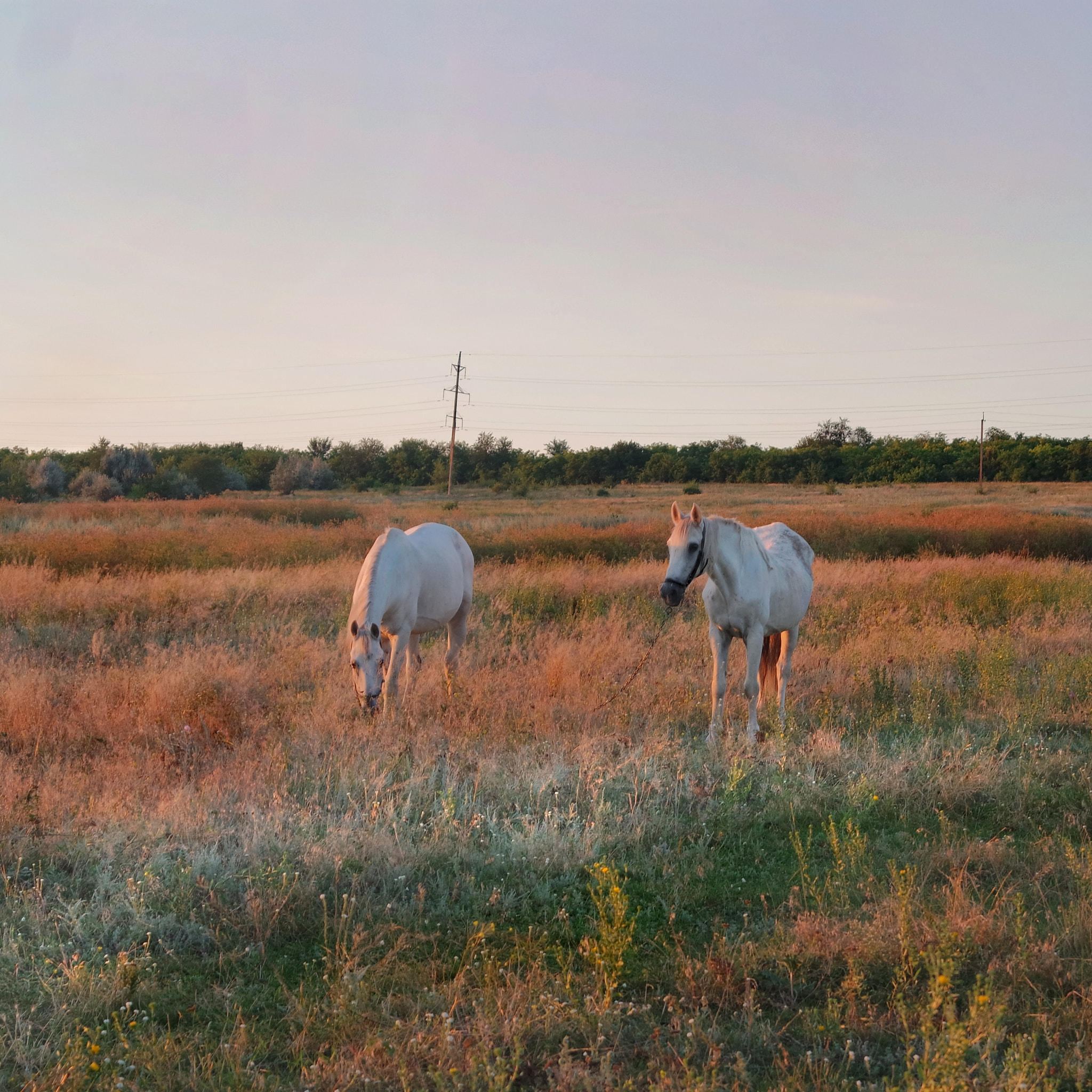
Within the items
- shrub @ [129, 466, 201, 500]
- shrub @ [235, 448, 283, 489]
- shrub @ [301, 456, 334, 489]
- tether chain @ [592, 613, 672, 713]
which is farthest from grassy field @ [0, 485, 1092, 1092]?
shrub @ [235, 448, 283, 489]

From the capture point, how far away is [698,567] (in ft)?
22.8

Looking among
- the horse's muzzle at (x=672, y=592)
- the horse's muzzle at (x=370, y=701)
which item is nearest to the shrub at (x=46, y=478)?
the horse's muzzle at (x=370, y=701)

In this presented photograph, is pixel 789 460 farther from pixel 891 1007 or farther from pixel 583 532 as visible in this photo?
pixel 891 1007

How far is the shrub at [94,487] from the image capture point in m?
44.8

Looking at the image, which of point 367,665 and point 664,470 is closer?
point 367,665

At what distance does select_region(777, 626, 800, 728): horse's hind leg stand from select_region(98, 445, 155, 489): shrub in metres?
48.5

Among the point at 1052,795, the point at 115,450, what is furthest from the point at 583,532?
the point at 115,450

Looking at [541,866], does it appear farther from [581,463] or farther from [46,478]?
[581,463]

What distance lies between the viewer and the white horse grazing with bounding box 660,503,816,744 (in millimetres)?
6844

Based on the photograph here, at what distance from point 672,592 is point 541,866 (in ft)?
8.59

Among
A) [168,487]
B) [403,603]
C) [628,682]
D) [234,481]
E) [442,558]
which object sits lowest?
[628,682]

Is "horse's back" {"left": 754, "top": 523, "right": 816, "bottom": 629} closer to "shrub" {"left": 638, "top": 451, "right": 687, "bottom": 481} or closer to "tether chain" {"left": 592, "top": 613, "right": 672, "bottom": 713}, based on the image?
"tether chain" {"left": 592, "top": 613, "right": 672, "bottom": 713}

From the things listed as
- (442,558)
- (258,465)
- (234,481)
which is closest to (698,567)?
(442,558)

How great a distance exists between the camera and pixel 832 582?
48.0 ft
